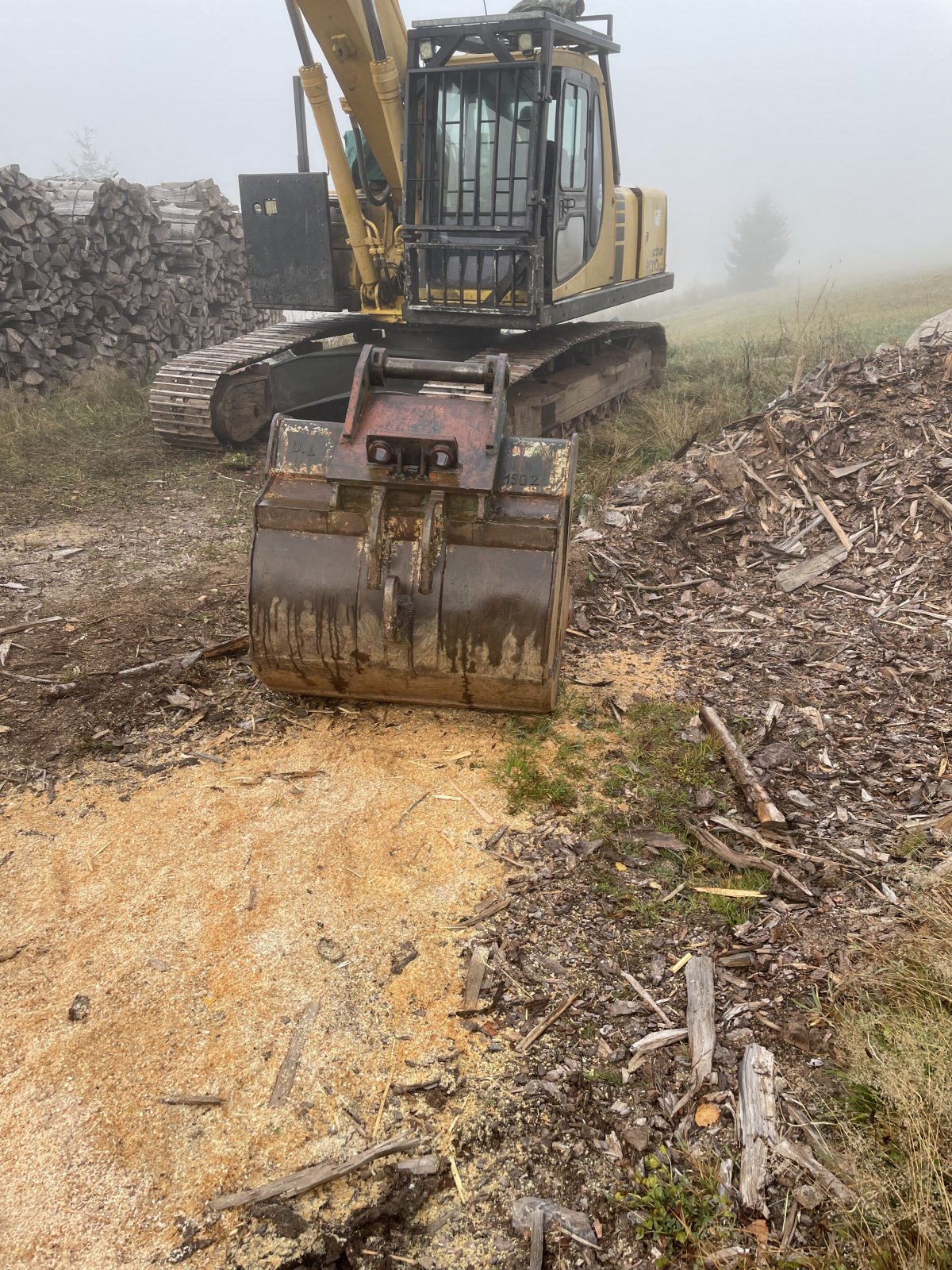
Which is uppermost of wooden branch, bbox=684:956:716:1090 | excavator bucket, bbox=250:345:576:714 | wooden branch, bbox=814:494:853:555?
excavator bucket, bbox=250:345:576:714

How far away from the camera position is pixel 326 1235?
7.54ft

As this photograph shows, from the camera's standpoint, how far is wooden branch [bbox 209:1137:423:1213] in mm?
2367

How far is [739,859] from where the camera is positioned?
3523 millimetres

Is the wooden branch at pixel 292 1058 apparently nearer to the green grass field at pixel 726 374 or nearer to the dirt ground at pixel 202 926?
the dirt ground at pixel 202 926

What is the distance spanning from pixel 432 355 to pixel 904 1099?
7.92 m

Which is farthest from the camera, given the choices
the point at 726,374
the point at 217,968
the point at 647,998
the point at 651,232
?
the point at 726,374

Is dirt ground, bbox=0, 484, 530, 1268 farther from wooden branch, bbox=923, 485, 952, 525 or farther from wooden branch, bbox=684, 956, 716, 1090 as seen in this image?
wooden branch, bbox=923, 485, 952, 525

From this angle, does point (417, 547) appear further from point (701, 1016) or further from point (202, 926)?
point (701, 1016)

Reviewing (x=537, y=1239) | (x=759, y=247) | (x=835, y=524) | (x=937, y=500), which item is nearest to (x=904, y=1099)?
(x=537, y=1239)

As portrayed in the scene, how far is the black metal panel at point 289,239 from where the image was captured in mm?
8781

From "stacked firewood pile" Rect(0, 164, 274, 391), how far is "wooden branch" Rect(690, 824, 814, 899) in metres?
10.7

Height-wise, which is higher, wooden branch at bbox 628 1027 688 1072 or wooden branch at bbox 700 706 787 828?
wooden branch at bbox 700 706 787 828

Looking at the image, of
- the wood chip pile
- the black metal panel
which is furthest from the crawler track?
the wood chip pile

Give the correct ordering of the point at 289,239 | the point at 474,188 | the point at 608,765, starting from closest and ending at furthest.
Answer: the point at 608,765, the point at 474,188, the point at 289,239
